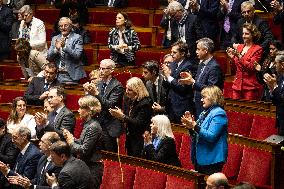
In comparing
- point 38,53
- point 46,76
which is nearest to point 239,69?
point 46,76

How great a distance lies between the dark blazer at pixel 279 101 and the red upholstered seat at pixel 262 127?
25cm

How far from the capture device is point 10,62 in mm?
7262

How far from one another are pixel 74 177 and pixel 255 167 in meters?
1.35

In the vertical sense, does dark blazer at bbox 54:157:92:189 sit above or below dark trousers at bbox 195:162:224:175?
above

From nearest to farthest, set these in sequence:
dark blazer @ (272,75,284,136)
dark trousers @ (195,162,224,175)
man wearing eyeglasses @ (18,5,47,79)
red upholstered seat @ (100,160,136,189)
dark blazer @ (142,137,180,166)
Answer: dark trousers @ (195,162,224,175)
dark blazer @ (142,137,180,166)
red upholstered seat @ (100,160,136,189)
dark blazer @ (272,75,284,136)
man wearing eyeglasses @ (18,5,47,79)

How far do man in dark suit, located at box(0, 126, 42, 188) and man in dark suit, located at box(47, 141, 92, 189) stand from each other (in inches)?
26.1

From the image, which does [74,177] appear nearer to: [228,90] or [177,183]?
[177,183]

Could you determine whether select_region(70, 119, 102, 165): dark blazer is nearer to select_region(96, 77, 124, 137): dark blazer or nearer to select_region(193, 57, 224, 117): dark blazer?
select_region(96, 77, 124, 137): dark blazer

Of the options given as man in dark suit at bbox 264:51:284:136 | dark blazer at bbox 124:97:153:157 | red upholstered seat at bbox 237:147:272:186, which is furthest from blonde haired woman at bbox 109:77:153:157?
man in dark suit at bbox 264:51:284:136

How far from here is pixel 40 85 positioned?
6.05 meters

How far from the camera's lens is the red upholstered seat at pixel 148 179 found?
4.70m

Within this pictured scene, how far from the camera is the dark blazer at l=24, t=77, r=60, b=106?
19.9 ft

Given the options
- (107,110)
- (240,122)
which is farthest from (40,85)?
(240,122)

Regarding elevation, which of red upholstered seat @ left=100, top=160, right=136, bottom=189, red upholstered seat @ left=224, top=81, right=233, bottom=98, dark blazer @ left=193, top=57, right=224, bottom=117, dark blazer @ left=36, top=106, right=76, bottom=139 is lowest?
red upholstered seat @ left=100, top=160, right=136, bottom=189
